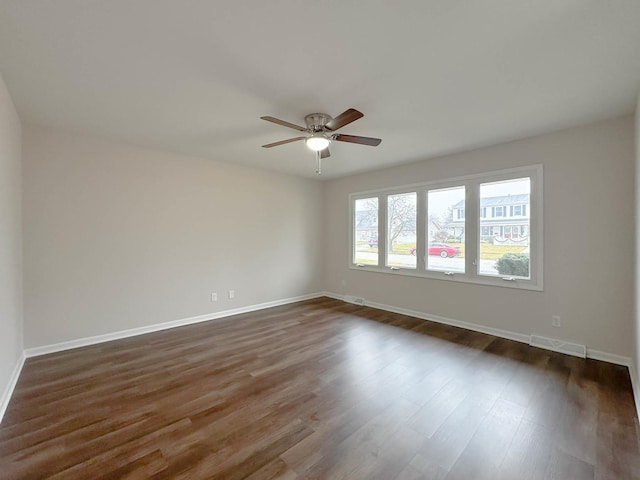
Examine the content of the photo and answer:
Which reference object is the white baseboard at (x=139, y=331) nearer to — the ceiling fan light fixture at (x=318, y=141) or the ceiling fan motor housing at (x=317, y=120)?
the ceiling fan light fixture at (x=318, y=141)

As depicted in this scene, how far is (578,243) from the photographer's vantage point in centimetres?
318

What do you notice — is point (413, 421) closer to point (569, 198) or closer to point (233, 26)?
point (233, 26)

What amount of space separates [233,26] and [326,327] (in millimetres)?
3617

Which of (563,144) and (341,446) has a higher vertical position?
(563,144)

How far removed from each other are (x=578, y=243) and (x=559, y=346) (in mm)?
1231

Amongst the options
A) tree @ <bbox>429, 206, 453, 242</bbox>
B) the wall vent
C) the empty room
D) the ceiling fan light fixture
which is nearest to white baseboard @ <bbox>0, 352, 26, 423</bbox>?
the empty room

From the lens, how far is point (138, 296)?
12.6 ft

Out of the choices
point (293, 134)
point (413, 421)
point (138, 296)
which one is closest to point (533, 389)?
point (413, 421)

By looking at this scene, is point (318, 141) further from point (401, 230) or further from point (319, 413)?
point (401, 230)

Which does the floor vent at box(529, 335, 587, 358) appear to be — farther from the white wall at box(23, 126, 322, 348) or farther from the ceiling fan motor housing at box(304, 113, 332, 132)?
the white wall at box(23, 126, 322, 348)

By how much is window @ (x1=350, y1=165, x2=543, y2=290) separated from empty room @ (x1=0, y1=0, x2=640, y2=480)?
0.11 feet

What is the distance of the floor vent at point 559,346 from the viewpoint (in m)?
3.12

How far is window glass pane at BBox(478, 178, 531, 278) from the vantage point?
3.55 metres

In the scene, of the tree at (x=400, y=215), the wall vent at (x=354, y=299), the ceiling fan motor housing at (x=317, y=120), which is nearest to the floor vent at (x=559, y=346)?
the tree at (x=400, y=215)
